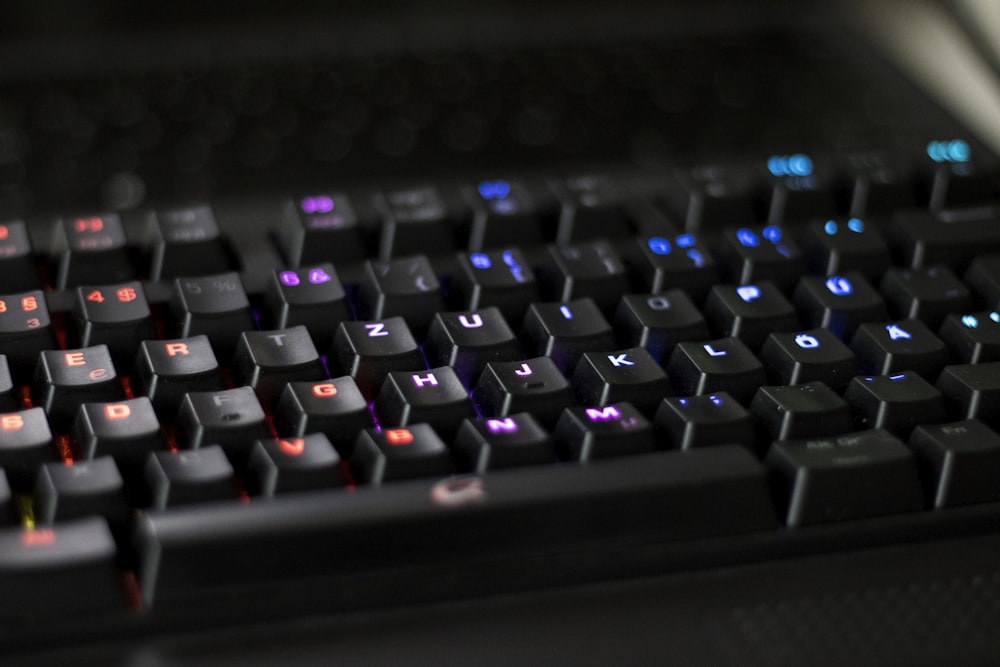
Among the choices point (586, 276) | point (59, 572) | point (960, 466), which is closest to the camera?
point (59, 572)

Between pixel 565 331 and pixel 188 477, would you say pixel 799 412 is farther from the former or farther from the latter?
pixel 188 477

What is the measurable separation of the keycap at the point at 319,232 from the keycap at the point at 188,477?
0.64 ft

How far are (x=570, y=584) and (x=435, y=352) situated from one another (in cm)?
16

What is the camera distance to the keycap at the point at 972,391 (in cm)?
63

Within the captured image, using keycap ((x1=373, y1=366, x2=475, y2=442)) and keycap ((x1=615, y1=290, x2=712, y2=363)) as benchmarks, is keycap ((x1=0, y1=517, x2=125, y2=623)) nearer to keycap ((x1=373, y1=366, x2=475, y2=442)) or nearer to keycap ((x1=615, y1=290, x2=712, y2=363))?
keycap ((x1=373, y1=366, x2=475, y2=442))

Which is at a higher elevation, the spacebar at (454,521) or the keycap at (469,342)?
the keycap at (469,342)

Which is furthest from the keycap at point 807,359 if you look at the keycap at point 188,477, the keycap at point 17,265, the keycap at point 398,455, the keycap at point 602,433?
the keycap at point 17,265

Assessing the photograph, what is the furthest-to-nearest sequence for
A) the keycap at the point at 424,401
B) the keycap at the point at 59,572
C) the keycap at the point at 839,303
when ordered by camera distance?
1. the keycap at the point at 839,303
2. the keycap at the point at 424,401
3. the keycap at the point at 59,572

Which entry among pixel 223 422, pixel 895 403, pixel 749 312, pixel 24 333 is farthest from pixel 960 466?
pixel 24 333

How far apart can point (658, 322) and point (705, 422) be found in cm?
9

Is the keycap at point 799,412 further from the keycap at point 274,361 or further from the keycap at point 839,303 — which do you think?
the keycap at point 274,361

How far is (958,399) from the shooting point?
63 cm

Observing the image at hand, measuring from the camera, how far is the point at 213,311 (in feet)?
2.10

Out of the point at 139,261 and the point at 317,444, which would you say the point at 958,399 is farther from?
the point at 139,261
